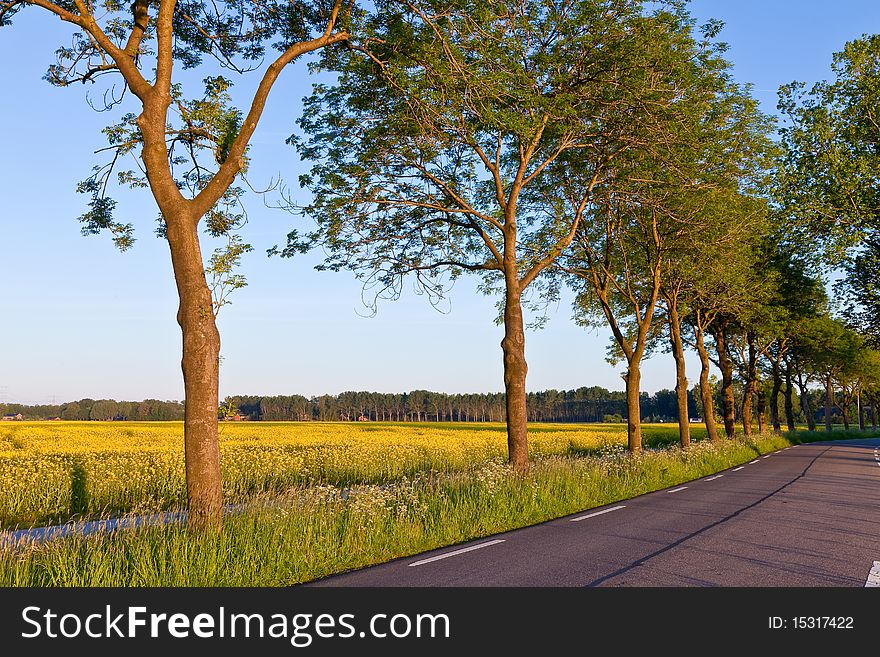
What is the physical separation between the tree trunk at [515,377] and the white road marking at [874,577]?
819 cm

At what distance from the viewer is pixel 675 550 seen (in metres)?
7.96

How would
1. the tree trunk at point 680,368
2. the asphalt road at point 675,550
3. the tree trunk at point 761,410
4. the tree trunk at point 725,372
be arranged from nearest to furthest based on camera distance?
the asphalt road at point 675,550 → the tree trunk at point 680,368 → the tree trunk at point 725,372 → the tree trunk at point 761,410

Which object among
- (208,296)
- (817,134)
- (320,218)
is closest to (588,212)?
(817,134)

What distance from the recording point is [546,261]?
56.2ft

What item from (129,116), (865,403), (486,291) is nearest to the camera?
(129,116)

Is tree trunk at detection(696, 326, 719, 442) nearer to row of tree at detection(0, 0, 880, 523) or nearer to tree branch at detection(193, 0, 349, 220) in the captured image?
row of tree at detection(0, 0, 880, 523)

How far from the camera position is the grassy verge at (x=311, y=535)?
20.5 feet

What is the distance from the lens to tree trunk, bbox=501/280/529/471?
15.1 m

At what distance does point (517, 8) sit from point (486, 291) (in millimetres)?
9115

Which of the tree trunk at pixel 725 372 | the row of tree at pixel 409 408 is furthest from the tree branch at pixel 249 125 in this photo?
the row of tree at pixel 409 408

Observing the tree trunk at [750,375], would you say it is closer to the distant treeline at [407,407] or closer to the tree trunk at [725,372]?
the tree trunk at [725,372]
